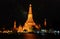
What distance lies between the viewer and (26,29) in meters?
150

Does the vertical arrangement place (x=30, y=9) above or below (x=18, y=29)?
above

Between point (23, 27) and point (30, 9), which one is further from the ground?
point (30, 9)

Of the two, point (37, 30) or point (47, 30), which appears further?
point (37, 30)

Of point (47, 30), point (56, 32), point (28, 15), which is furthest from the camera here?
point (28, 15)

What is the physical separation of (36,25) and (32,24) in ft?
7.57

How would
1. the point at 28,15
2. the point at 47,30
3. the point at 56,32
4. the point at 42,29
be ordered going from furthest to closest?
the point at 28,15 < the point at 42,29 < the point at 47,30 < the point at 56,32

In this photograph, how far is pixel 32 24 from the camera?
5827 inches

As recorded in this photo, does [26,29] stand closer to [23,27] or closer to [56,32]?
[23,27]

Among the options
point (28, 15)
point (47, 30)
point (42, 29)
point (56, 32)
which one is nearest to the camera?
point (56, 32)

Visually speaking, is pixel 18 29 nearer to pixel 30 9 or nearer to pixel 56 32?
pixel 30 9

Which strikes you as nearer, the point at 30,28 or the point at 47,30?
the point at 47,30

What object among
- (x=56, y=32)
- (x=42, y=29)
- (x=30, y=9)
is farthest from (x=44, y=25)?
(x=56, y=32)

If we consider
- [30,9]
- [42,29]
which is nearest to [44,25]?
[42,29]

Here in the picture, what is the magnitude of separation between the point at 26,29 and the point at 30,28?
2106 mm
